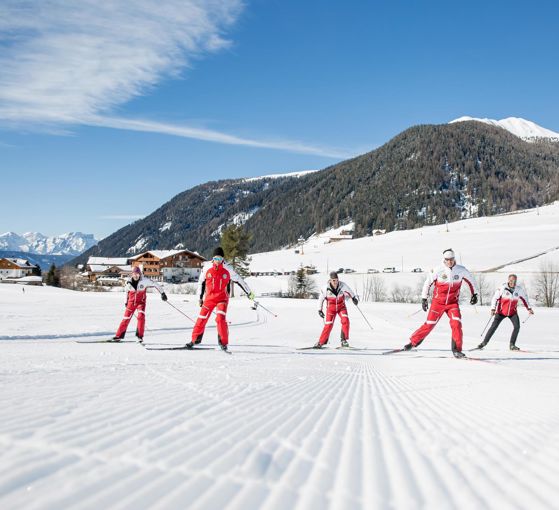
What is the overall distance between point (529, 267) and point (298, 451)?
2948 inches

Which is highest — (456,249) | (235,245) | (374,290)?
(456,249)

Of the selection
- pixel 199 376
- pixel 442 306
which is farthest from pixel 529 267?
pixel 199 376

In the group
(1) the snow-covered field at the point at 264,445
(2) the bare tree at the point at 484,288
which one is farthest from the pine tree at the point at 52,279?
(1) the snow-covered field at the point at 264,445

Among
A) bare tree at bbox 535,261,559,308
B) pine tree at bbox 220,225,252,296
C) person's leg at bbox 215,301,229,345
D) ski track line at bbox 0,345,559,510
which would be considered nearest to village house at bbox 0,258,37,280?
pine tree at bbox 220,225,252,296

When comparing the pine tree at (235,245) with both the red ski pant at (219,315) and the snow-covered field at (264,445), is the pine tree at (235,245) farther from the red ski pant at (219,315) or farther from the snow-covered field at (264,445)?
the snow-covered field at (264,445)

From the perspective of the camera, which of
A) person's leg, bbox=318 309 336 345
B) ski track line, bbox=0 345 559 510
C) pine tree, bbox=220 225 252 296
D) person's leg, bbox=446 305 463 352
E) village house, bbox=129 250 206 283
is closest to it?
ski track line, bbox=0 345 559 510

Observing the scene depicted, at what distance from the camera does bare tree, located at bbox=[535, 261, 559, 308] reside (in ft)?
173

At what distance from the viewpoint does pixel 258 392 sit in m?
4.79

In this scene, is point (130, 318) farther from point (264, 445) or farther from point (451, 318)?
point (264, 445)

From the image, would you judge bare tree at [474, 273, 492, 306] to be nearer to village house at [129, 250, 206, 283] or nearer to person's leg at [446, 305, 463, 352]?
person's leg at [446, 305, 463, 352]

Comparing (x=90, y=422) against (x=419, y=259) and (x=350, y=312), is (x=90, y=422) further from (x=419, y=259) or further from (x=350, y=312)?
(x=419, y=259)

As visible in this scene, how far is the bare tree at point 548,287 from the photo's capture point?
5280 cm

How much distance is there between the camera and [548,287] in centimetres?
5562

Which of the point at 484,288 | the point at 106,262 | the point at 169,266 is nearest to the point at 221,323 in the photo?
the point at 484,288
